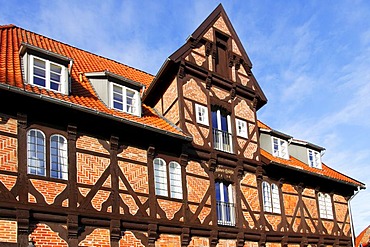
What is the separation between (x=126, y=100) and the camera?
18.4 m

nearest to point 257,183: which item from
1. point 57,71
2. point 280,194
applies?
point 280,194

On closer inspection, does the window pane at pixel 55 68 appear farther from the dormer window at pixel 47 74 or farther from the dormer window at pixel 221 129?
the dormer window at pixel 221 129

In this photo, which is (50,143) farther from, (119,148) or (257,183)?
(257,183)

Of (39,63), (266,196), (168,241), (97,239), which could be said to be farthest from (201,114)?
(97,239)

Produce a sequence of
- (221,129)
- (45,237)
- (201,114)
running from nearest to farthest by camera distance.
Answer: (45,237)
(201,114)
(221,129)

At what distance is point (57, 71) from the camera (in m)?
16.5

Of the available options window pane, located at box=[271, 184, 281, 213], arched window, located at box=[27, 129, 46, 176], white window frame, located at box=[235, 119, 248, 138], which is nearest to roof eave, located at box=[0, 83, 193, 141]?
arched window, located at box=[27, 129, 46, 176]

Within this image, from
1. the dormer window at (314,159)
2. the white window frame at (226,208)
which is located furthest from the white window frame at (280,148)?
the white window frame at (226,208)

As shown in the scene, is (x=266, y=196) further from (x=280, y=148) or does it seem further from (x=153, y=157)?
(x=153, y=157)

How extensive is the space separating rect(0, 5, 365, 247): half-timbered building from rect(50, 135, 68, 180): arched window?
30 mm

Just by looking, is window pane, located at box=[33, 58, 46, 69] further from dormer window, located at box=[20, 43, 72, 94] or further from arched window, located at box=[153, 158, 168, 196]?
arched window, located at box=[153, 158, 168, 196]

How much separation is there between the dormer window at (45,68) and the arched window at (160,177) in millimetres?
4021

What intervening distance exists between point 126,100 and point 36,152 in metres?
4.59

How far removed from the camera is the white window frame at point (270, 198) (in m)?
22.1
